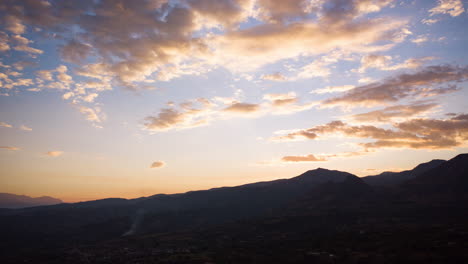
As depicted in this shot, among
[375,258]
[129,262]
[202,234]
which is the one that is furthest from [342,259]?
[202,234]

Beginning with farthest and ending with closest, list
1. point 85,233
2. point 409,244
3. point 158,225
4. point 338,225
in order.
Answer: point 158,225 → point 85,233 → point 338,225 → point 409,244

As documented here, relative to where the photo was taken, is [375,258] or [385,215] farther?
[385,215]

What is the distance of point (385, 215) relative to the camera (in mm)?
135750

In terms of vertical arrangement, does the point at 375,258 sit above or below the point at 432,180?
below

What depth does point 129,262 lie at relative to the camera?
245 feet

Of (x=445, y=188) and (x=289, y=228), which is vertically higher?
(x=445, y=188)

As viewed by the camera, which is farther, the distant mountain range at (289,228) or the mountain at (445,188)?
the mountain at (445,188)

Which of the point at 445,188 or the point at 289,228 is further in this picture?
the point at 445,188

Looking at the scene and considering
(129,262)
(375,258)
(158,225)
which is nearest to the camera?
(375,258)

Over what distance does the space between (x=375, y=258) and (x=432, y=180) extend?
6835 inches

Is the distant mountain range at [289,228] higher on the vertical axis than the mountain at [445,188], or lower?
lower

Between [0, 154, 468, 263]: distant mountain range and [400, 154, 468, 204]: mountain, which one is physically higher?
[400, 154, 468, 204]: mountain

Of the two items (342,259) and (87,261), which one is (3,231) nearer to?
(87,261)

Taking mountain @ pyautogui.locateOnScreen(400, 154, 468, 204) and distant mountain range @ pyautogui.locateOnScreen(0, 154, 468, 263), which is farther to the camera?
mountain @ pyautogui.locateOnScreen(400, 154, 468, 204)
